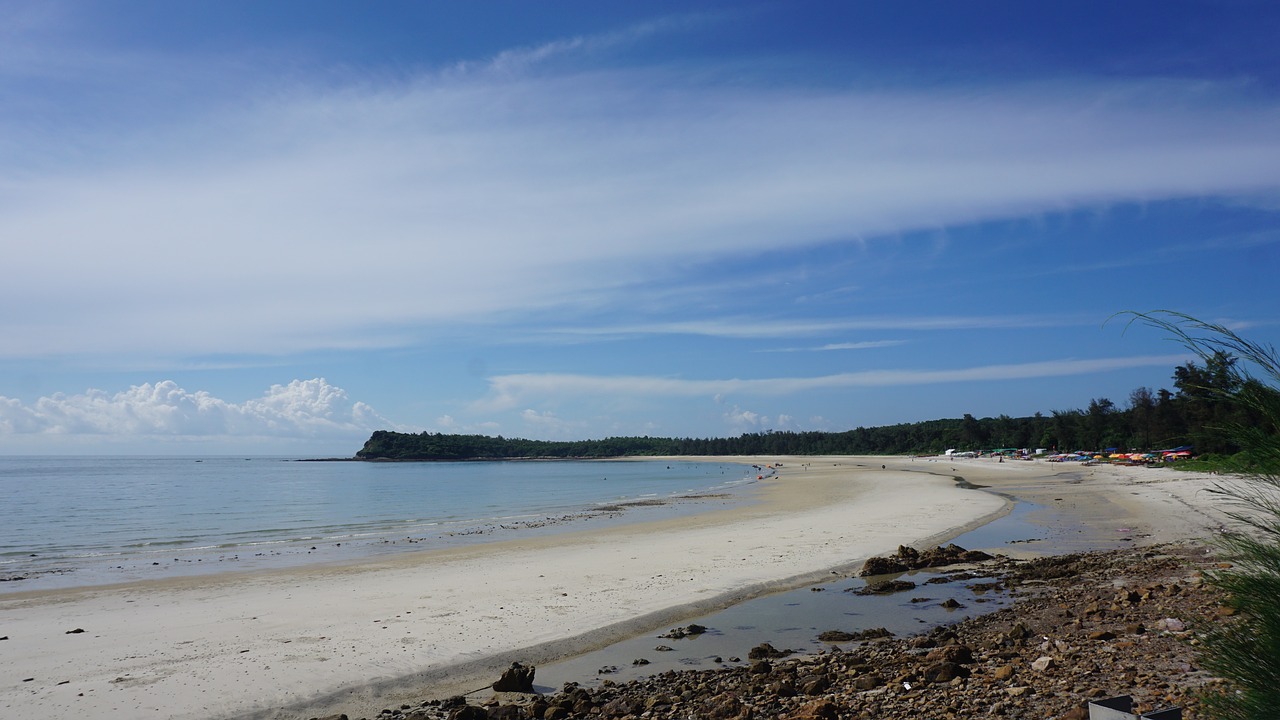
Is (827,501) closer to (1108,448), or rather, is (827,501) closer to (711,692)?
(711,692)

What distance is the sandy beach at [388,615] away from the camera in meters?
9.03

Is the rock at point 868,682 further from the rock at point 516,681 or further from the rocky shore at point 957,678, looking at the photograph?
the rock at point 516,681

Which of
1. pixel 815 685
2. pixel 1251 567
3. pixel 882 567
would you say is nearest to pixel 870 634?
pixel 815 685

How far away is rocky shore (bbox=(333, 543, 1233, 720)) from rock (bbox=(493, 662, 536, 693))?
10 cm

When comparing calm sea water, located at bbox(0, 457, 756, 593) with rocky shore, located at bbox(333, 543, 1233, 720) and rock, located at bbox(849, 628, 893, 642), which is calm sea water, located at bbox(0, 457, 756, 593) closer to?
rocky shore, located at bbox(333, 543, 1233, 720)

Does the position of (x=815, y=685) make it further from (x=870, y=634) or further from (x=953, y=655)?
(x=870, y=634)

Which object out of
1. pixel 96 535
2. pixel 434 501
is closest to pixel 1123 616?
pixel 96 535

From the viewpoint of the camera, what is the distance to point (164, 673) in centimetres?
962

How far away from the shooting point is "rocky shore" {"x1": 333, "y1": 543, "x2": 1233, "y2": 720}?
690cm

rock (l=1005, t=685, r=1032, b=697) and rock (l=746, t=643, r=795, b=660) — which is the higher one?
rock (l=1005, t=685, r=1032, b=697)

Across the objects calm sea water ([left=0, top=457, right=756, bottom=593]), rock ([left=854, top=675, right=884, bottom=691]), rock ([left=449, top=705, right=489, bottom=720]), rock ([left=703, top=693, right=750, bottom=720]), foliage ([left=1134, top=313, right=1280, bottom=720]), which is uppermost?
foliage ([left=1134, top=313, right=1280, bottom=720])

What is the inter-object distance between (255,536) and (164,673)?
71.4 feet

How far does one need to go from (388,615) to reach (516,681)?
495 cm

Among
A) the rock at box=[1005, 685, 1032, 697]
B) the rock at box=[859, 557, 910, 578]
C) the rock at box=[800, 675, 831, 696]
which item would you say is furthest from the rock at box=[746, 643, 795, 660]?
the rock at box=[859, 557, 910, 578]
